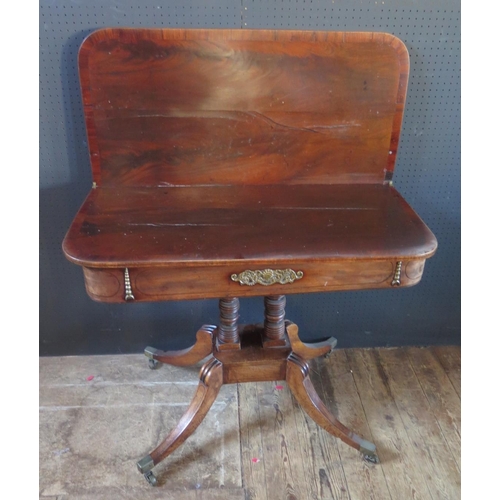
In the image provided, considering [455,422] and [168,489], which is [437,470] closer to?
[455,422]

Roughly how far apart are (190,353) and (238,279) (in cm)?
71

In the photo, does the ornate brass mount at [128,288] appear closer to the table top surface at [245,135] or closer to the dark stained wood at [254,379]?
the table top surface at [245,135]

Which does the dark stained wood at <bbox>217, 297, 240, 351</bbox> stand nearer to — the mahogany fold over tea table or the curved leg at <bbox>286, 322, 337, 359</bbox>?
the mahogany fold over tea table

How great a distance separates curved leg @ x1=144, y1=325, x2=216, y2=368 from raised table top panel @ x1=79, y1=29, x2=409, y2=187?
0.51m

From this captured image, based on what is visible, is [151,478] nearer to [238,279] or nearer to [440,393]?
[238,279]

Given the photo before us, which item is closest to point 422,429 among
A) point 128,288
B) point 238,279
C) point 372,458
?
point 372,458

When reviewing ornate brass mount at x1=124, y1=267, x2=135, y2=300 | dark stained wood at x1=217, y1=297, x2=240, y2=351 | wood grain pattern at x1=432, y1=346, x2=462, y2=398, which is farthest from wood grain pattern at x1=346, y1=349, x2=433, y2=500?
ornate brass mount at x1=124, y1=267, x2=135, y2=300

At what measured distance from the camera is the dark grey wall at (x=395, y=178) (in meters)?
1.38

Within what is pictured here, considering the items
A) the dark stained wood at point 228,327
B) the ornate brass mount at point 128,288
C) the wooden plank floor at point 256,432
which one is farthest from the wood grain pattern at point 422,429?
the ornate brass mount at point 128,288

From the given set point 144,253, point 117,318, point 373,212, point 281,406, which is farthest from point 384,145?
point 117,318

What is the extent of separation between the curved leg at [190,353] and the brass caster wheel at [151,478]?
41 cm

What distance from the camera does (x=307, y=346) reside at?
72.9 inches

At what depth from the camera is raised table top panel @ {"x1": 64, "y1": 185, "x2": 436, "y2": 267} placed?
A: 3.68 ft

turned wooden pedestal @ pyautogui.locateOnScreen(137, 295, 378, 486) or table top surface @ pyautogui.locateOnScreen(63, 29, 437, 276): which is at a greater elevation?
table top surface @ pyautogui.locateOnScreen(63, 29, 437, 276)
